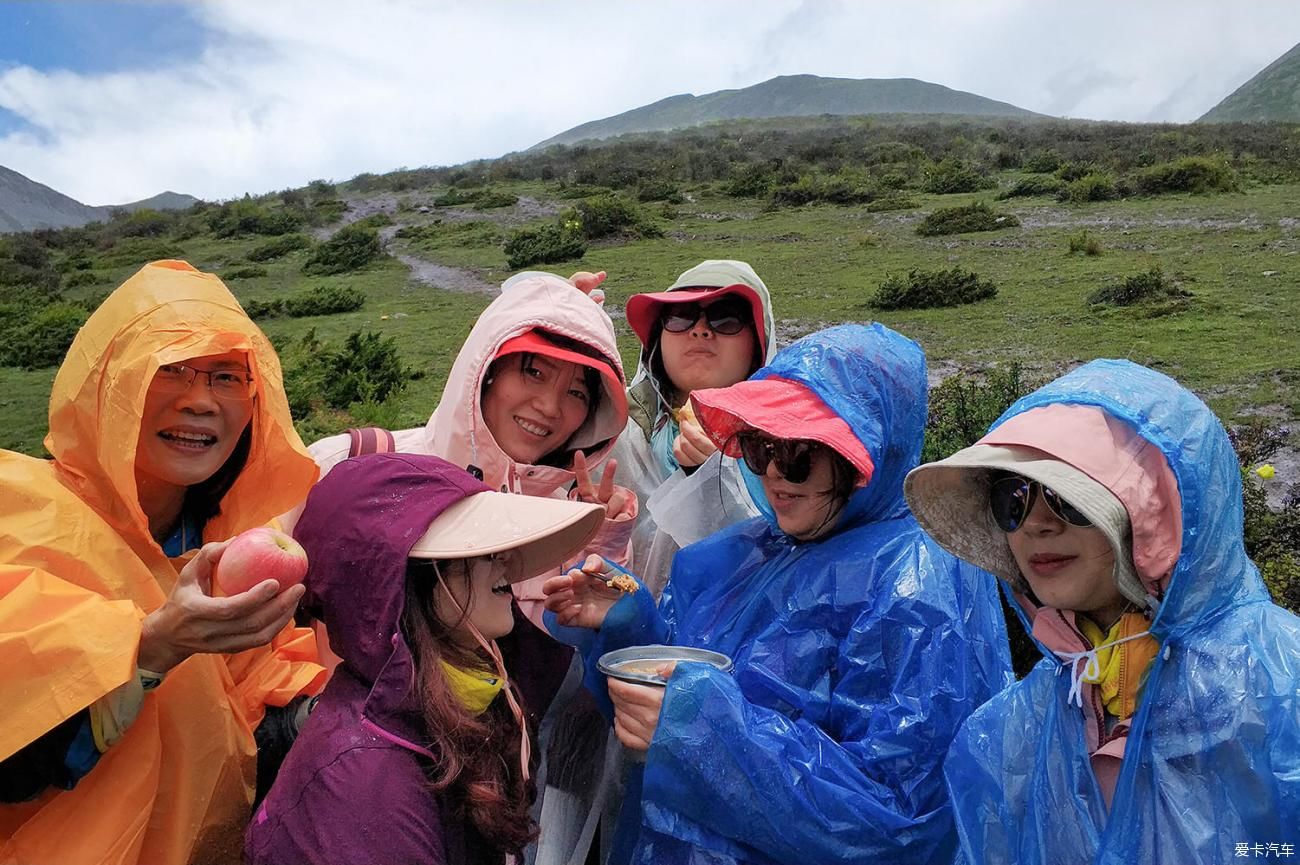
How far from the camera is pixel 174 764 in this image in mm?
1941

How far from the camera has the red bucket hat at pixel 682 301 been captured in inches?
131

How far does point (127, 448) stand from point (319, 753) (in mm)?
763

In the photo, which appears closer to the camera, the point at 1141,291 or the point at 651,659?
the point at 651,659

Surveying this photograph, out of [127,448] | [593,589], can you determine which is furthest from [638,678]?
[127,448]

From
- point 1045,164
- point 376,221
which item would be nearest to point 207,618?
point 1045,164

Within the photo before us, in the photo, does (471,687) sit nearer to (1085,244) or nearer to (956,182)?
(1085,244)

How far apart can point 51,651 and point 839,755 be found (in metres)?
1.51

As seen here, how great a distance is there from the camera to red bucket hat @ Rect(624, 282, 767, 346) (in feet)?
10.9

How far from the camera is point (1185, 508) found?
1.58 metres

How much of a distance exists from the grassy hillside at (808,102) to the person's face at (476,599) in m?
172

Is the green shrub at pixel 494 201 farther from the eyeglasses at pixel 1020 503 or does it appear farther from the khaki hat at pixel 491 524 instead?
the eyeglasses at pixel 1020 503

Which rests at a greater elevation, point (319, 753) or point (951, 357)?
point (319, 753)

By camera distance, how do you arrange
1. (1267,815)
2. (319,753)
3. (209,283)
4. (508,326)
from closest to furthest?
(1267,815), (319,753), (209,283), (508,326)

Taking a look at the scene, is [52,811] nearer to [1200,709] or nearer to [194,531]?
[194,531]
